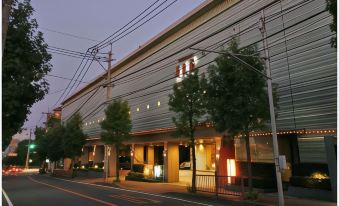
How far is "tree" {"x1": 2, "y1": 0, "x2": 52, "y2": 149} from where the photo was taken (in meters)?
8.86

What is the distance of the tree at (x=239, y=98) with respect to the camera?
1691cm

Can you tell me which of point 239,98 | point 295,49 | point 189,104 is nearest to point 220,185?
point 189,104

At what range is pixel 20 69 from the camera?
8984 mm

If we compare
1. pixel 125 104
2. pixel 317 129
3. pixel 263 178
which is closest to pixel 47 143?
pixel 125 104

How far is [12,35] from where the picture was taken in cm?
938

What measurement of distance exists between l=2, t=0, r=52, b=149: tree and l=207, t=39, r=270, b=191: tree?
9.46 meters

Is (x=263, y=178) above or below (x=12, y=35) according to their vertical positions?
below

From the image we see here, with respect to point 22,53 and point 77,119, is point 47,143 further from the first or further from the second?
point 22,53

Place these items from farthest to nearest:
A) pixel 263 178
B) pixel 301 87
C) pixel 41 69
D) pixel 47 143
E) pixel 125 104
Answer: pixel 47 143
pixel 125 104
pixel 263 178
pixel 301 87
pixel 41 69

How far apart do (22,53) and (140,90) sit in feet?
85.4

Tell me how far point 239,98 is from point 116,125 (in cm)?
1802

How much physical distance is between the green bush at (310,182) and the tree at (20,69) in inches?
540

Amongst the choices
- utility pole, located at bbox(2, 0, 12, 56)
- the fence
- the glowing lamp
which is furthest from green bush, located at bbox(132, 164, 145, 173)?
utility pole, located at bbox(2, 0, 12, 56)

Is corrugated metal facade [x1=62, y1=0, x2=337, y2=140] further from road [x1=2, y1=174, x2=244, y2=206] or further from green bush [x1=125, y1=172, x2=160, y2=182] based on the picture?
green bush [x1=125, y1=172, x2=160, y2=182]
